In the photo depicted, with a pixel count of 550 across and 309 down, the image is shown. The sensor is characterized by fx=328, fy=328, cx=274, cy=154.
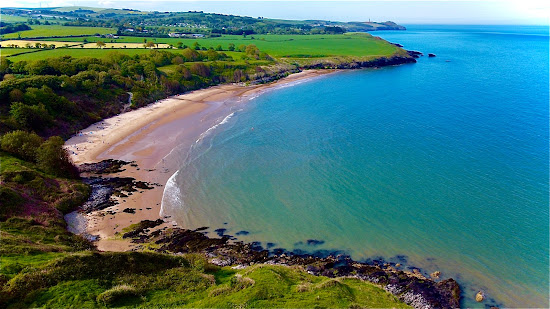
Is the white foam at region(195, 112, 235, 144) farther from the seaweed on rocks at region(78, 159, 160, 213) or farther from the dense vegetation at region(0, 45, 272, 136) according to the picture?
the dense vegetation at region(0, 45, 272, 136)

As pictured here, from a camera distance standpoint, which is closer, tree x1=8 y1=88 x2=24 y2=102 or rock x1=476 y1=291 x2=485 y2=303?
rock x1=476 y1=291 x2=485 y2=303

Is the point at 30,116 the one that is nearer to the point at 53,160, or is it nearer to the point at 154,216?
the point at 53,160

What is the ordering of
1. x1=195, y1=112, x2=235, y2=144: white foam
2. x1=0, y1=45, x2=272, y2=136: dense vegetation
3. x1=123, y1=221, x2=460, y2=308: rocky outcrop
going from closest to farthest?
1. x1=123, y1=221, x2=460, y2=308: rocky outcrop
2. x1=0, y1=45, x2=272, y2=136: dense vegetation
3. x1=195, y1=112, x2=235, y2=144: white foam

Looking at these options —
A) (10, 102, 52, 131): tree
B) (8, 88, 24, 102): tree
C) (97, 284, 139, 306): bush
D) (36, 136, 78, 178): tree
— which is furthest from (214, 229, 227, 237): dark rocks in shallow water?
(8, 88, 24, 102): tree

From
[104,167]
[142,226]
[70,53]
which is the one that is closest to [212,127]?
[104,167]

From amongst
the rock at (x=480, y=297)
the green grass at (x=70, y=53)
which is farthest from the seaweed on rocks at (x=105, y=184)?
the green grass at (x=70, y=53)

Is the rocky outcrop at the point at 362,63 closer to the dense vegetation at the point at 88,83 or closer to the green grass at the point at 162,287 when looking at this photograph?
the dense vegetation at the point at 88,83
